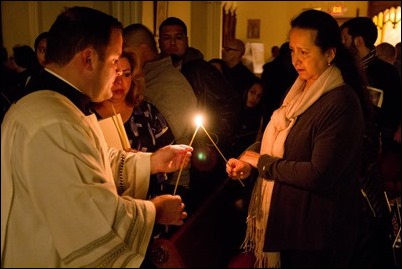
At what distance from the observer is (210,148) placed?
3248mm

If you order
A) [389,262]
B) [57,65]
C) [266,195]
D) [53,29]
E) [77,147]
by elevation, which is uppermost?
[53,29]

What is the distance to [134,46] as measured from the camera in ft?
10.2

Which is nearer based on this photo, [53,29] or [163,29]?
[53,29]

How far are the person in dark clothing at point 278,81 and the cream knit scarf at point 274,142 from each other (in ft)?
5.60

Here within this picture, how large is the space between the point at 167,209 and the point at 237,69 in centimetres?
311

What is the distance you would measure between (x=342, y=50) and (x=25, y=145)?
137cm

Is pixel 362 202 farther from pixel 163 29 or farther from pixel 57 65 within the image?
pixel 163 29

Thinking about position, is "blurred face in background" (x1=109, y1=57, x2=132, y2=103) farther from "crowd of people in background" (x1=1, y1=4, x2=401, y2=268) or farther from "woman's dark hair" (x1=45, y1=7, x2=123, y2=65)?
"woman's dark hair" (x1=45, y1=7, x2=123, y2=65)

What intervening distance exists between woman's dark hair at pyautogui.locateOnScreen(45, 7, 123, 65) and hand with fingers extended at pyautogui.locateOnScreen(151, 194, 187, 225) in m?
0.53

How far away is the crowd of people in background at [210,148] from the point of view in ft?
4.63

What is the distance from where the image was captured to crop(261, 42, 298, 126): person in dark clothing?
4.02 meters

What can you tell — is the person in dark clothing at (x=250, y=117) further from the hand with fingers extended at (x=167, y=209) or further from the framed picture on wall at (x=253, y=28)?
the framed picture on wall at (x=253, y=28)

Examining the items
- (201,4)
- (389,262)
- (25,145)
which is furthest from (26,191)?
(201,4)

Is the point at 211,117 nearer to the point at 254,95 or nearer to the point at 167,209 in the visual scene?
the point at 254,95
